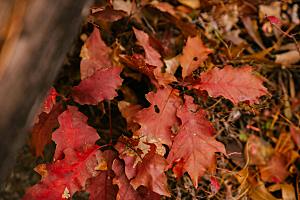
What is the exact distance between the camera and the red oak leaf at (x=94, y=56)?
1471 millimetres

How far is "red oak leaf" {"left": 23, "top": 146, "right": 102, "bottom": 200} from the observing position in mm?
1239

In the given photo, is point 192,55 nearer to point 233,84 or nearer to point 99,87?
point 233,84

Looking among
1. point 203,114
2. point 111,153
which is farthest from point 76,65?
point 203,114

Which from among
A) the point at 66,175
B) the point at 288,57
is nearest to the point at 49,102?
the point at 66,175

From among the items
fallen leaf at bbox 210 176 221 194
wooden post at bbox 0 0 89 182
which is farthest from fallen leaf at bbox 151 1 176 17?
wooden post at bbox 0 0 89 182

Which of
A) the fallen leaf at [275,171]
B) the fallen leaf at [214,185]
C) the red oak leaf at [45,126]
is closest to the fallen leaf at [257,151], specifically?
the fallen leaf at [275,171]

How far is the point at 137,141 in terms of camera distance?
1301 mm

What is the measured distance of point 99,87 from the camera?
4.50 ft

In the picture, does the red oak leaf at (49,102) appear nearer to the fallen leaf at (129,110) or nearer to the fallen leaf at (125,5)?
the fallen leaf at (129,110)

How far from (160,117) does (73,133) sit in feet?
0.88

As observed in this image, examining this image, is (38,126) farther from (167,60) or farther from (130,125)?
(167,60)

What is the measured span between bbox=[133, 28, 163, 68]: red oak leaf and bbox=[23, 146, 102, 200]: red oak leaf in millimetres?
371

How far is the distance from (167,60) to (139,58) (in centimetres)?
17

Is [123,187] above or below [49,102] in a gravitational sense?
below
